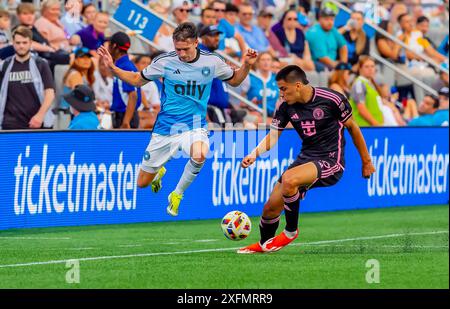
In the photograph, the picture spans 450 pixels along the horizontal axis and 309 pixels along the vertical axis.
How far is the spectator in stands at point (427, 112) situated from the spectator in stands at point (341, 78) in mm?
2232

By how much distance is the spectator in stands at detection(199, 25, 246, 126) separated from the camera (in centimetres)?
1878

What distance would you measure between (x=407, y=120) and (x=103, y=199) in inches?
374

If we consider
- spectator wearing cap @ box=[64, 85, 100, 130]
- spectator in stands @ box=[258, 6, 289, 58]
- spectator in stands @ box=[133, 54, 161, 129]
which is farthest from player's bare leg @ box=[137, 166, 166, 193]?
spectator in stands @ box=[258, 6, 289, 58]

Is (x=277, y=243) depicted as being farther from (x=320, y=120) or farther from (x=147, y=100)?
(x=147, y=100)

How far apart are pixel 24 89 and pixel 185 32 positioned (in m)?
3.94

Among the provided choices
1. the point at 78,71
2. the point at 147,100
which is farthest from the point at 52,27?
the point at 147,100

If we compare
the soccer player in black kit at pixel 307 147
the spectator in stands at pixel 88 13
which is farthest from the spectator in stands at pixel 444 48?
the soccer player in black kit at pixel 307 147

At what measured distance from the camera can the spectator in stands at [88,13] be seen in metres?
19.7

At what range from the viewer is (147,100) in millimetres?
19766

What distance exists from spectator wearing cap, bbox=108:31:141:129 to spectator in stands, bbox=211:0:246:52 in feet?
11.5

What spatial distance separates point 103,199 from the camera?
673 inches

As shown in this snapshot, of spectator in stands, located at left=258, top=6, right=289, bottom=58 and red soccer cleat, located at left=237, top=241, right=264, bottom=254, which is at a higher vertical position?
spectator in stands, located at left=258, top=6, right=289, bottom=58

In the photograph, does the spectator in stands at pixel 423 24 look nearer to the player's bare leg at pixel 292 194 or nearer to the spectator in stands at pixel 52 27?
the spectator in stands at pixel 52 27

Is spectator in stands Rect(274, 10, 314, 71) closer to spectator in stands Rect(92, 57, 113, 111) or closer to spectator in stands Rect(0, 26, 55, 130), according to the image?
spectator in stands Rect(92, 57, 113, 111)
